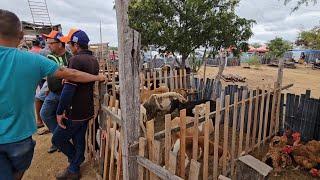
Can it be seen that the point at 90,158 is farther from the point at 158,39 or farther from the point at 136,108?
the point at 158,39

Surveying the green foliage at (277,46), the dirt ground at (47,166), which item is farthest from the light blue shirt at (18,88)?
the green foliage at (277,46)

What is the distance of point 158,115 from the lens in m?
7.19

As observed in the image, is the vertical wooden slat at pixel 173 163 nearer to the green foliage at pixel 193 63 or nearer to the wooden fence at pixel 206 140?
the wooden fence at pixel 206 140

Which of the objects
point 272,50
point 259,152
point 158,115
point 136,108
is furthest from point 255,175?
point 272,50

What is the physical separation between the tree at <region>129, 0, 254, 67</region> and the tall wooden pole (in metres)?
6.33

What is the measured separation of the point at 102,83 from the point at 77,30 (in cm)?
76

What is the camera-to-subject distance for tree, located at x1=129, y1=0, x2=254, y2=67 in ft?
28.6

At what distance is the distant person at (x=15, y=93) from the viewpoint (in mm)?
2109

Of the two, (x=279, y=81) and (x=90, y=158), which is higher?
(x=279, y=81)

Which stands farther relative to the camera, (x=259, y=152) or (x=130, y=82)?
(x=259, y=152)

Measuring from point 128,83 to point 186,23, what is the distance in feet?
22.9

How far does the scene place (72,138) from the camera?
388cm

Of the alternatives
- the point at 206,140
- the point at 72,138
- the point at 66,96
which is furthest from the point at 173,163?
the point at 72,138

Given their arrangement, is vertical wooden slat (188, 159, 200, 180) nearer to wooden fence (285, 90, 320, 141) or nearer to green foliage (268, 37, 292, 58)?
wooden fence (285, 90, 320, 141)
